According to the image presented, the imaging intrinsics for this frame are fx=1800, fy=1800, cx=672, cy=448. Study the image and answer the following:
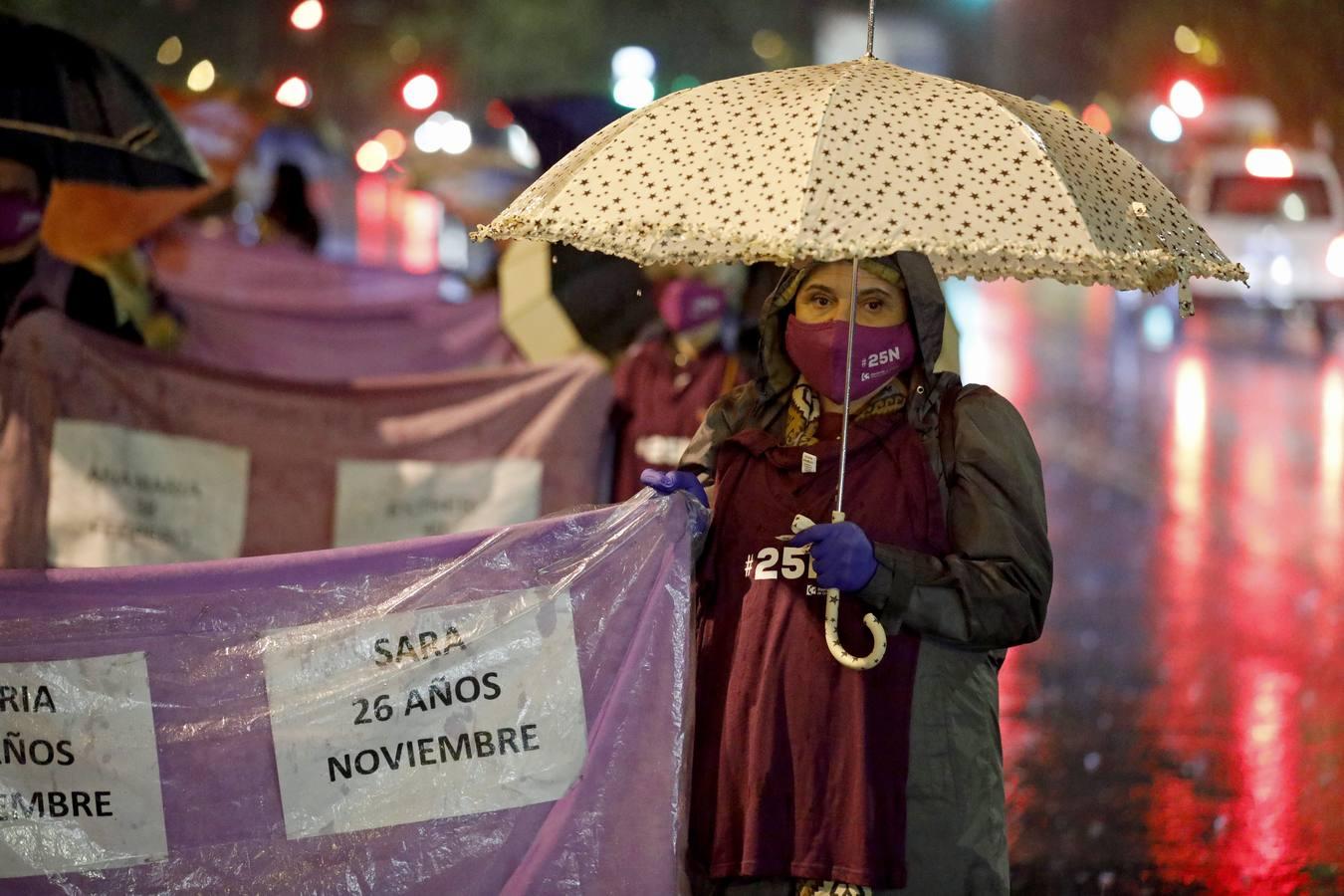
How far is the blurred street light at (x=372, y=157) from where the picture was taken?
102 feet

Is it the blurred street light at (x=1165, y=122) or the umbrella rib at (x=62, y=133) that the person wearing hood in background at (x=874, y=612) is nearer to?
the umbrella rib at (x=62, y=133)

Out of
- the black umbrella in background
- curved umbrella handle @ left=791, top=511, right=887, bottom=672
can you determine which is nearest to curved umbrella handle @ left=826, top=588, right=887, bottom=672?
curved umbrella handle @ left=791, top=511, right=887, bottom=672

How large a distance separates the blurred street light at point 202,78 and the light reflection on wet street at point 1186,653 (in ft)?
22.7

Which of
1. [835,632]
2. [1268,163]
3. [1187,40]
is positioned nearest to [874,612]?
[835,632]

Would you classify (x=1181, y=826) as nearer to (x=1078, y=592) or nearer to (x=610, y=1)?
(x=1078, y=592)

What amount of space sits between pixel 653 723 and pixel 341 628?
0.72 metres

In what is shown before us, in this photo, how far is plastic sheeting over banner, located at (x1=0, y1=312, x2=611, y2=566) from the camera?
6.38 meters

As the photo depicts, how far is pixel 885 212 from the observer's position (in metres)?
3.29

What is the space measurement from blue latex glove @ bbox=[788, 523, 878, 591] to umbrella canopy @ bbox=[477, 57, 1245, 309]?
54 centimetres

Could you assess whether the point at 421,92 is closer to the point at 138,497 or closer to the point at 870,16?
the point at 138,497

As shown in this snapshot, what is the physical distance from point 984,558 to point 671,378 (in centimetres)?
397

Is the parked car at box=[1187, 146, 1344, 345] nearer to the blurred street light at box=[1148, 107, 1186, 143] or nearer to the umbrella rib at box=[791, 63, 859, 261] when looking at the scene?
the blurred street light at box=[1148, 107, 1186, 143]

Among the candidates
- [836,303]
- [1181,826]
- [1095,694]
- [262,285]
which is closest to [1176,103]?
[262,285]

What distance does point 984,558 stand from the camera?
3.62 meters
